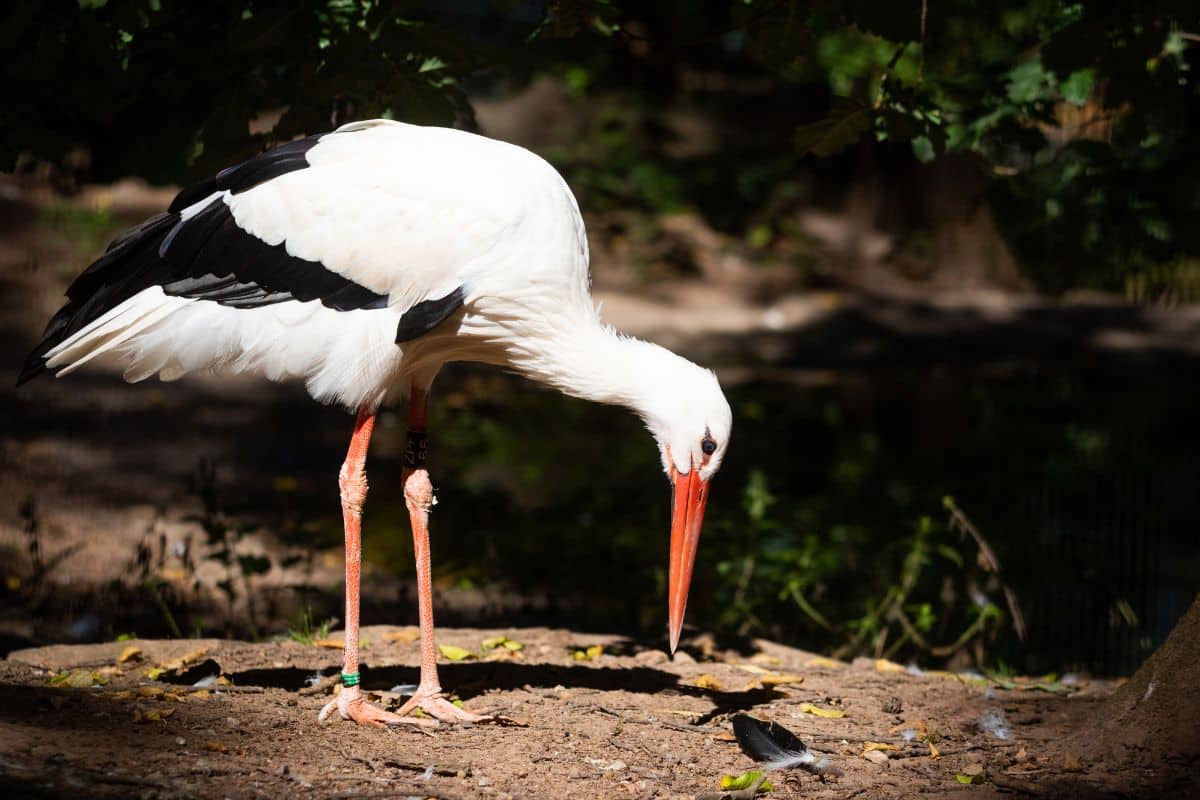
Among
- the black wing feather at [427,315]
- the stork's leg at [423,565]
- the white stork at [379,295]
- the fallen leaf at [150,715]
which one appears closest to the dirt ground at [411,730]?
the fallen leaf at [150,715]

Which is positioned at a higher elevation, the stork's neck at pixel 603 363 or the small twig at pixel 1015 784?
the stork's neck at pixel 603 363

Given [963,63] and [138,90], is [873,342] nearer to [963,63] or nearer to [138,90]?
[963,63]

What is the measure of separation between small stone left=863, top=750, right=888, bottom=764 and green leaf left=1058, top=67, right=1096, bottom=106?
2.53 meters

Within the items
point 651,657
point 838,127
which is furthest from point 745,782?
point 838,127

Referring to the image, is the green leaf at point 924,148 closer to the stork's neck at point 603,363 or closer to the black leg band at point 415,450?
the stork's neck at point 603,363

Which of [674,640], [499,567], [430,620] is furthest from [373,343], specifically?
[499,567]

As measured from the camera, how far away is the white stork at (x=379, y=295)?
3.77 metres

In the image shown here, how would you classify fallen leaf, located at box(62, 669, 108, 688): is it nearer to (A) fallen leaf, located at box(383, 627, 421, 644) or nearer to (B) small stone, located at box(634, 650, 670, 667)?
(A) fallen leaf, located at box(383, 627, 421, 644)

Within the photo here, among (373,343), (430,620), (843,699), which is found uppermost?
(373,343)

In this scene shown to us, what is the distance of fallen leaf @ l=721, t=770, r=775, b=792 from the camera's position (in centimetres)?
318

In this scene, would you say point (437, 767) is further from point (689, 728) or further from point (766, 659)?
point (766, 659)

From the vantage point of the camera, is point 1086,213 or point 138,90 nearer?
point 138,90

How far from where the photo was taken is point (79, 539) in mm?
6242

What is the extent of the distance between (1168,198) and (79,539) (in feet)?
17.1
